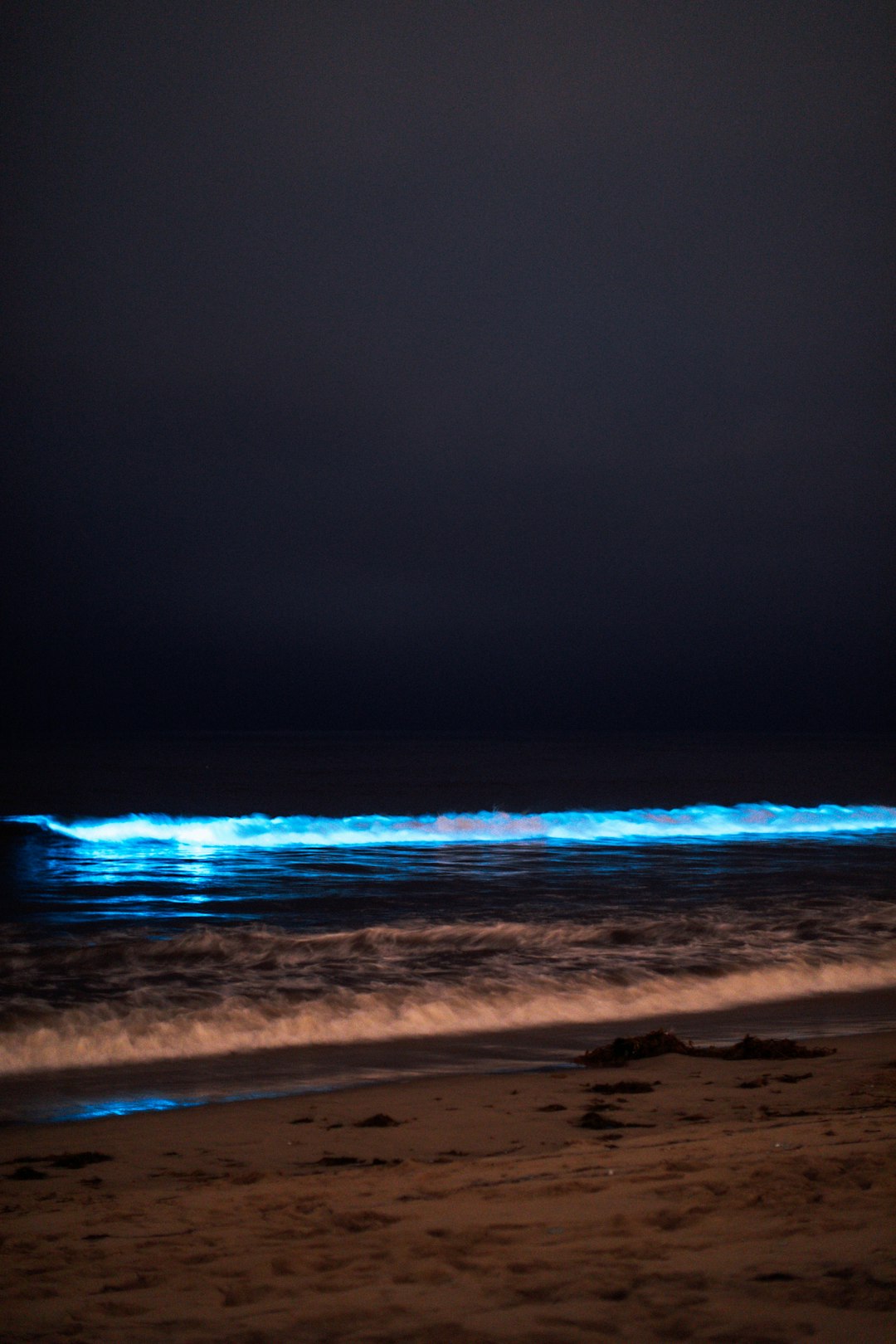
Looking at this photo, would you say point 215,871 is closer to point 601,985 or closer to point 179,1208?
point 601,985

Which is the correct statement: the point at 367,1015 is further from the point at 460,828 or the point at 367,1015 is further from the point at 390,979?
the point at 460,828

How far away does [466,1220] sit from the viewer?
4.02 m

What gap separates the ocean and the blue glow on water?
19 centimetres

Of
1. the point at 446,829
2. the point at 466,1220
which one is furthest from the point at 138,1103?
the point at 446,829

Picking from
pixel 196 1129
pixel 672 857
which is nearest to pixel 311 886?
pixel 672 857

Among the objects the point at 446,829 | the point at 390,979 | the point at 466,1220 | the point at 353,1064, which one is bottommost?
the point at 353,1064

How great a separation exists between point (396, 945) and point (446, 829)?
19.8 m

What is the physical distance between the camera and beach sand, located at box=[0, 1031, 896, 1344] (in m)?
3.13

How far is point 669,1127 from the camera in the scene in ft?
18.2

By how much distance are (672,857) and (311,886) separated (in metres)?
8.84

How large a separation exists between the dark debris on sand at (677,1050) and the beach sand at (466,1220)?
884mm

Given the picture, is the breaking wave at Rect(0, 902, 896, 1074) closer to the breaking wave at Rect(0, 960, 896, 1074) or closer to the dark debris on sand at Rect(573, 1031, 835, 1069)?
the breaking wave at Rect(0, 960, 896, 1074)

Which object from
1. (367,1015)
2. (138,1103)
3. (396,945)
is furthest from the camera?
(396,945)

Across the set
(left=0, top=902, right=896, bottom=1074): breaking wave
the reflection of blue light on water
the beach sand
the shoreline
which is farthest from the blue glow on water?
the beach sand
